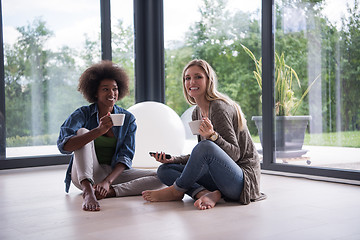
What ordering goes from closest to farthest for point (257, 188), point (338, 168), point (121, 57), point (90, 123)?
1. point (257, 188)
2. point (90, 123)
3. point (338, 168)
4. point (121, 57)

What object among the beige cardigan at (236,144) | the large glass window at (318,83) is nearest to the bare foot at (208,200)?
the beige cardigan at (236,144)

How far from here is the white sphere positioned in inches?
156

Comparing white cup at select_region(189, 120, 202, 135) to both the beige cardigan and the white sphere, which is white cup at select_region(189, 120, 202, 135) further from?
the white sphere

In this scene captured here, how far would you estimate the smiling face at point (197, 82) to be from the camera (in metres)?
2.53

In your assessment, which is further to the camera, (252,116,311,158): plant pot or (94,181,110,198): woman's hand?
(252,116,311,158): plant pot

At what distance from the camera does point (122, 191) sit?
2.79m

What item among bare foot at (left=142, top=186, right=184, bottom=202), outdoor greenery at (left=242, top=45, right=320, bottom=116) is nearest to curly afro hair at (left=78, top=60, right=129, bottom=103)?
bare foot at (left=142, top=186, right=184, bottom=202)

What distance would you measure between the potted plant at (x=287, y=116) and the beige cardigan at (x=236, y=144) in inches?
51.1

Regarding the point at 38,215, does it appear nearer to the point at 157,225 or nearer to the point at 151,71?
the point at 157,225

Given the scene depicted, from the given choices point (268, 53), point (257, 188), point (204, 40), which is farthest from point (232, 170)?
point (204, 40)

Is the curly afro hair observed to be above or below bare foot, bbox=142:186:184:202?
above

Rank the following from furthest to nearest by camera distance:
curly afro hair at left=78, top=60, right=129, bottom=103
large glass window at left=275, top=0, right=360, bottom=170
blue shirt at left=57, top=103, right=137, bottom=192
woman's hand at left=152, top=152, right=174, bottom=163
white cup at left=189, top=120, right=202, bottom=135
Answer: large glass window at left=275, top=0, right=360, bottom=170
curly afro hair at left=78, top=60, right=129, bottom=103
blue shirt at left=57, top=103, right=137, bottom=192
woman's hand at left=152, top=152, right=174, bottom=163
white cup at left=189, top=120, right=202, bottom=135

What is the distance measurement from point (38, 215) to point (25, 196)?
669 mm

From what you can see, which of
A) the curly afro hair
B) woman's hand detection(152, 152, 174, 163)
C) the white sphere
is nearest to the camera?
woman's hand detection(152, 152, 174, 163)
